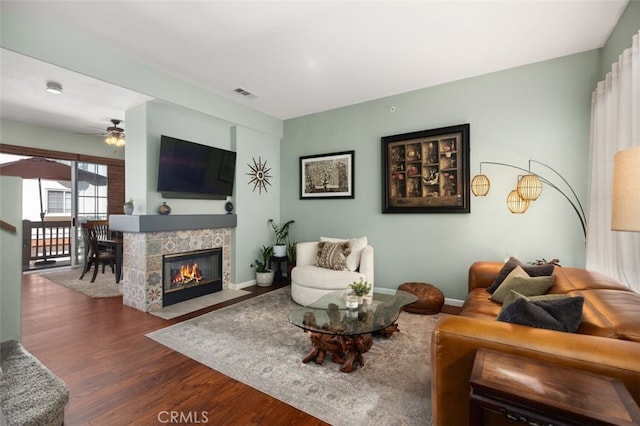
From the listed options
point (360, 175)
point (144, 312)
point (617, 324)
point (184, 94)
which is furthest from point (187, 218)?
point (617, 324)

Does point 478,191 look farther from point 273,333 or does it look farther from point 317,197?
point 273,333

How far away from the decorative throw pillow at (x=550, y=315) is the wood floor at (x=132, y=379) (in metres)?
1.25

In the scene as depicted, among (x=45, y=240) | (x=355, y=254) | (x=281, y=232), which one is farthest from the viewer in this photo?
(x=45, y=240)

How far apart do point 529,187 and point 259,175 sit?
394 centimetres

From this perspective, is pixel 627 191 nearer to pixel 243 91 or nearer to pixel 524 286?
pixel 524 286

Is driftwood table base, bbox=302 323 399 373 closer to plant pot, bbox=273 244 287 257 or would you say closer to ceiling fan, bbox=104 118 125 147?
plant pot, bbox=273 244 287 257

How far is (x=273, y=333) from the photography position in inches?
113

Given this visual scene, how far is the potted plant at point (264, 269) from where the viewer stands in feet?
15.6

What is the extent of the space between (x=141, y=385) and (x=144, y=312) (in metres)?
1.71

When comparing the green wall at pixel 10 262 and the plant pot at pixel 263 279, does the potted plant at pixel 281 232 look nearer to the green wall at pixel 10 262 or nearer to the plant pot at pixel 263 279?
the plant pot at pixel 263 279

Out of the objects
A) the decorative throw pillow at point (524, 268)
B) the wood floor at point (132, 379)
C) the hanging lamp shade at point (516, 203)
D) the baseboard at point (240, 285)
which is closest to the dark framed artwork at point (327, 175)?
the baseboard at point (240, 285)

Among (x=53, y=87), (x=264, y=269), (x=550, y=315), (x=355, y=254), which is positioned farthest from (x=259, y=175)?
(x=550, y=315)

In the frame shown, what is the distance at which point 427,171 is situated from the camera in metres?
3.93

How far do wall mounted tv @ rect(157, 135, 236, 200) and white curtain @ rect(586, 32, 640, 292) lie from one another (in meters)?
4.46
